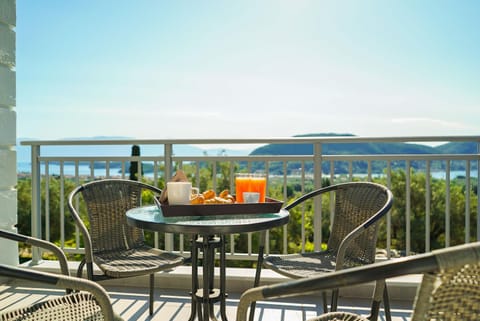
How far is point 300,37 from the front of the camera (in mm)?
18766

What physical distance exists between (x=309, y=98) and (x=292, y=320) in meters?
20.4

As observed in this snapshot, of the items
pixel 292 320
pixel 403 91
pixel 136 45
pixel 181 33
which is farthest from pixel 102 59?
pixel 292 320

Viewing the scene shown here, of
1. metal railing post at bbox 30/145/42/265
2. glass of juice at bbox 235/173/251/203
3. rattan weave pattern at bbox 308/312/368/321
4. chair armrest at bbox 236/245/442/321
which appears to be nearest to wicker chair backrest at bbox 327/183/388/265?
glass of juice at bbox 235/173/251/203

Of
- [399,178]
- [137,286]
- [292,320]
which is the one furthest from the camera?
[399,178]

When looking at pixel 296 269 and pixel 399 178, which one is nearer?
pixel 296 269

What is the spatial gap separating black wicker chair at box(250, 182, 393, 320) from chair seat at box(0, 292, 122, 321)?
973 millimetres

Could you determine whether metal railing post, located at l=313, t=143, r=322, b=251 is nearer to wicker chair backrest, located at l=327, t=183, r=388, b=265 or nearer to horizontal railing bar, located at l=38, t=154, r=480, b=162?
horizontal railing bar, located at l=38, t=154, r=480, b=162

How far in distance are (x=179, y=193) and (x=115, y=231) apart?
0.83m

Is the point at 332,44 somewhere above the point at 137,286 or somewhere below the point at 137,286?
above

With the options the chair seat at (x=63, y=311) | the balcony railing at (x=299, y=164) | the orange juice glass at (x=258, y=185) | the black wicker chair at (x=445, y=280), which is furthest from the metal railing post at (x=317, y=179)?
the black wicker chair at (x=445, y=280)

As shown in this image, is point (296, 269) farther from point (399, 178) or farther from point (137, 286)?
point (399, 178)

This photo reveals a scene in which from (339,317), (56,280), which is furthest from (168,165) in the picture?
(339,317)

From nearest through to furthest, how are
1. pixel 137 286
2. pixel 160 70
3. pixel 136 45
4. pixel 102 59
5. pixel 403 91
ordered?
pixel 137 286 → pixel 136 45 → pixel 102 59 → pixel 160 70 → pixel 403 91

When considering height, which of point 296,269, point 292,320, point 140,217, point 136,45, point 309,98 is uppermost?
point 136,45
